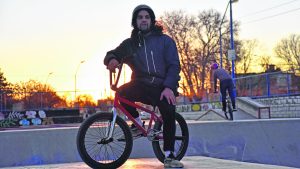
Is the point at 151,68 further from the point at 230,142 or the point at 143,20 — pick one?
the point at 230,142

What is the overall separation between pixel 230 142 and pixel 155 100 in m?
2.76

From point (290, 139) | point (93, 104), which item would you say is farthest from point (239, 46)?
point (290, 139)

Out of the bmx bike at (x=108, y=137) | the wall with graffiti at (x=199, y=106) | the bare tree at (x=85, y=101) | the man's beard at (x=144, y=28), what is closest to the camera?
the bmx bike at (x=108, y=137)

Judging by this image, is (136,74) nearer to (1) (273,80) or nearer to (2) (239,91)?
(1) (273,80)

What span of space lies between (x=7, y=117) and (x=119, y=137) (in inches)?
1166

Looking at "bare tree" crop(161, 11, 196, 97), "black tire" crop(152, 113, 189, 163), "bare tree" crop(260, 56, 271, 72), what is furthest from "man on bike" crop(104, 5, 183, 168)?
"bare tree" crop(260, 56, 271, 72)

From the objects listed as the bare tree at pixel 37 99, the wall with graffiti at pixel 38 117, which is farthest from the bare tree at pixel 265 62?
the wall with graffiti at pixel 38 117

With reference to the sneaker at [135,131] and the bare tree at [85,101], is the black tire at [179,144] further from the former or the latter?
the bare tree at [85,101]

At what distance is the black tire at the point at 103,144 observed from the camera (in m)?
4.40

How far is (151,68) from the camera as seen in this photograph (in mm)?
4613

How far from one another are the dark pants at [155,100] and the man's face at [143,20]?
62 cm

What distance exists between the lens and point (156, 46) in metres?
4.64

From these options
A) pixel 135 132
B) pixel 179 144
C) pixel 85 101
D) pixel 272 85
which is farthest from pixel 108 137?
pixel 85 101

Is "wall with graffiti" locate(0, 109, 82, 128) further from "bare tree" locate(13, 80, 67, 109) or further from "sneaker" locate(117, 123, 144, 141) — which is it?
"sneaker" locate(117, 123, 144, 141)
